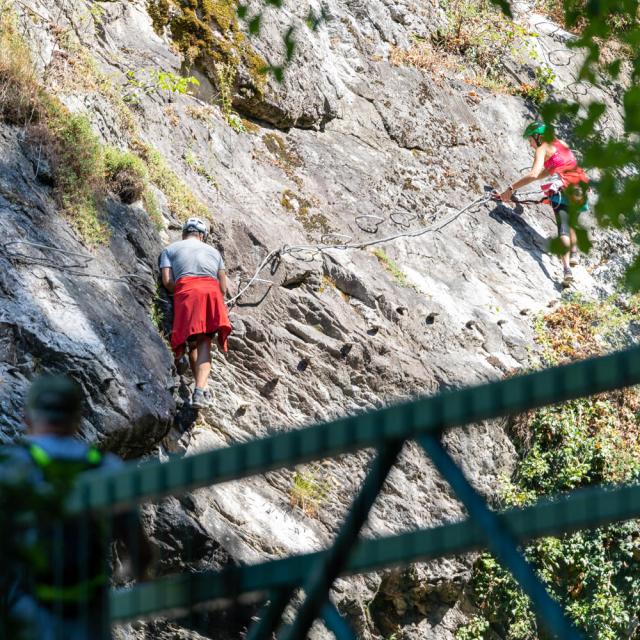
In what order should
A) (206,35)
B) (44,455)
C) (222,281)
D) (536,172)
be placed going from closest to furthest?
(44,455) → (222,281) → (206,35) → (536,172)

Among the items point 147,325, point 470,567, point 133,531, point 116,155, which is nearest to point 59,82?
point 116,155

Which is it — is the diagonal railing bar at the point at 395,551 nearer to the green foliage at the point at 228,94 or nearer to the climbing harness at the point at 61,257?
the climbing harness at the point at 61,257

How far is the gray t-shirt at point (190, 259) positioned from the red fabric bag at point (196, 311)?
0.06 meters

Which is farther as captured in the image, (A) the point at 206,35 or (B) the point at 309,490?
(A) the point at 206,35

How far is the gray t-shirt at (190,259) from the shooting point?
9.92 metres

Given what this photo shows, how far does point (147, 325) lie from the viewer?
30.5 ft

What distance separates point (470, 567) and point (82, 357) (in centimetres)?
475

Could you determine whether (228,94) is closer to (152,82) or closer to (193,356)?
(152,82)

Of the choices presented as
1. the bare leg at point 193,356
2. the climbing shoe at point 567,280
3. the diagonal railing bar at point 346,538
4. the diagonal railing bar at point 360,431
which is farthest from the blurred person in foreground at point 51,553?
the climbing shoe at point 567,280

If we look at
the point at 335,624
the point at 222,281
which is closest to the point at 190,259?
the point at 222,281

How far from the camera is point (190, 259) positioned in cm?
996

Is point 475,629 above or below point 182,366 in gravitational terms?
below

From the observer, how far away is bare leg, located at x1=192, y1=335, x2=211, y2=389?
385 inches

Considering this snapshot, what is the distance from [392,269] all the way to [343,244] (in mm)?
663
